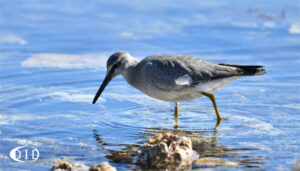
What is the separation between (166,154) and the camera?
5.50 metres

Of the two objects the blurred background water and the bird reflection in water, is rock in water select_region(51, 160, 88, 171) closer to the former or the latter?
the blurred background water

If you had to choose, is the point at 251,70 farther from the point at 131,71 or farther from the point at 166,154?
the point at 166,154

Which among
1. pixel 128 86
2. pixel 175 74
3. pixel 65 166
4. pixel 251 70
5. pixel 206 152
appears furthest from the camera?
pixel 128 86

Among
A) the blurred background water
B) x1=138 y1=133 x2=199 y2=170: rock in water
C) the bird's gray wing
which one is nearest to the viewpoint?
x1=138 y1=133 x2=199 y2=170: rock in water

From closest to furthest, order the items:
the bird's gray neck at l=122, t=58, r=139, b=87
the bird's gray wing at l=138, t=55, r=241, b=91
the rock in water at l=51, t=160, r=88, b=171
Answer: the rock in water at l=51, t=160, r=88, b=171 < the bird's gray wing at l=138, t=55, r=241, b=91 < the bird's gray neck at l=122, t=58, r=139, b=87

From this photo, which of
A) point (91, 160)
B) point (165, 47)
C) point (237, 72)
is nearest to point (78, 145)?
point (91, 160)

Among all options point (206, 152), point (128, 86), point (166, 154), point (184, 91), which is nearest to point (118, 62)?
point (184, 91)

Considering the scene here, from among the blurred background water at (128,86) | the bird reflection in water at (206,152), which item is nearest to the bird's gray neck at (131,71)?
the blurred background water at (128,86)

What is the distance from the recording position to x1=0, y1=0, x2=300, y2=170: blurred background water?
6305 mm

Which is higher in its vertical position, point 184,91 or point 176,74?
point 176,74

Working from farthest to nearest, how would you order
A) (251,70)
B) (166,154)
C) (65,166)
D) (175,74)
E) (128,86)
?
(128,86)
(251,70)
(175,74)
(166,154)
(65,166)

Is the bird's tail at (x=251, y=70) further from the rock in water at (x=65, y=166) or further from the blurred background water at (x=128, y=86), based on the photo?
the rock in water at (x=65, y=166)

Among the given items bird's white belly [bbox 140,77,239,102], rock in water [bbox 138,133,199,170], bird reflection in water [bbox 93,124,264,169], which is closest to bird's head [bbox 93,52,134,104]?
bird's white belly [bbox 140,77,239,102]

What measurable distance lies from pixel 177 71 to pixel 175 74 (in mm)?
71
